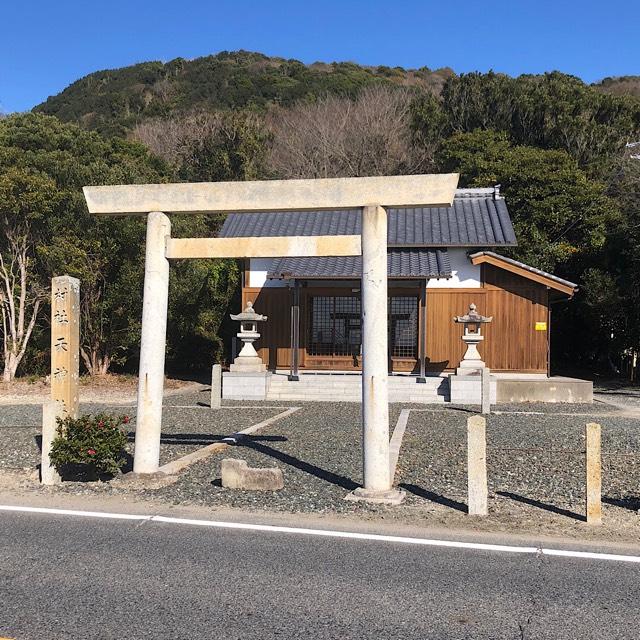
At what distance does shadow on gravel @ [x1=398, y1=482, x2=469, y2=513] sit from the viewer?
6.57 meters

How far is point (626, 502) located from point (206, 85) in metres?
64.2

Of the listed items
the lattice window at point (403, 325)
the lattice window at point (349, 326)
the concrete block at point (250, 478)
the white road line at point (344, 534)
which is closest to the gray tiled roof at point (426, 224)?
the lattice window at point (403, 325)

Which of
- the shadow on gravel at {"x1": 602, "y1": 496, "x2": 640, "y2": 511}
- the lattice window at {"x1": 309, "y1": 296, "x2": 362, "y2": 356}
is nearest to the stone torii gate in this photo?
the shadow on gravel at {"x1": 602, "y1": 496, "x2": 640, "y2": 511}

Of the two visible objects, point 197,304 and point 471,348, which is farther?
point 197,304

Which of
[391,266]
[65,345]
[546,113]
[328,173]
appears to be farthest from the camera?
[328,173]

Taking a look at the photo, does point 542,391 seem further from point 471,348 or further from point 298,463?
point 298,463

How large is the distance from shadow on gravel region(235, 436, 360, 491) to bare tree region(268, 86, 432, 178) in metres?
25.4

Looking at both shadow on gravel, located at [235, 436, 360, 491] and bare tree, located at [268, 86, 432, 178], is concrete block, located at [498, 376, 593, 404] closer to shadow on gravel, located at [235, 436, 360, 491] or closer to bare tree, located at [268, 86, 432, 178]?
shadow on gravel, located at [235, 436, 360, 491]

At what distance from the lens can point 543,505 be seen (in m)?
6.66

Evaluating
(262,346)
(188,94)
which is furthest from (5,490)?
(188,94)

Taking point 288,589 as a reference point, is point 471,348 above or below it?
above

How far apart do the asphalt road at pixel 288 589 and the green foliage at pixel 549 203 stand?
70.7 feet

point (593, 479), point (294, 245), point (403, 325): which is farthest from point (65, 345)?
point (403, 325)

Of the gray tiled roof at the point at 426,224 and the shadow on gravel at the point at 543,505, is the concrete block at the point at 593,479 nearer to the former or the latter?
the shadow on gravel at the point at 543,505
